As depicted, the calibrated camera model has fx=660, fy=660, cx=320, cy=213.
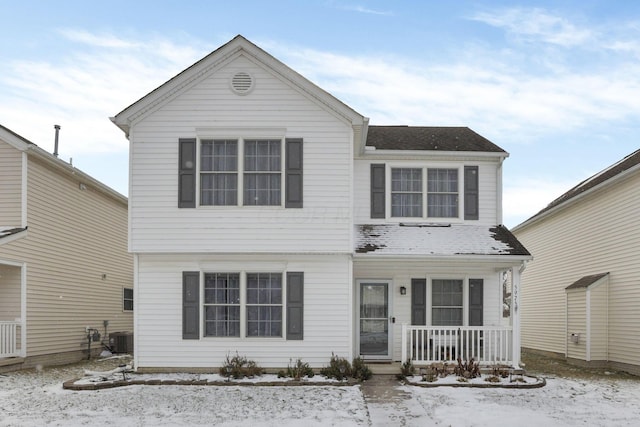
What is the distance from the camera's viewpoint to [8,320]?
16.9 m

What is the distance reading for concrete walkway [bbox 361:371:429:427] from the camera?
10.8 meters

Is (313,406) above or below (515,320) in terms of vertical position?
below

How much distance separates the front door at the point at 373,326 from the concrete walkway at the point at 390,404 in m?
1.99

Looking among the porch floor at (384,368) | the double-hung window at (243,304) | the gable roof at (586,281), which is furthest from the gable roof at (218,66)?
the gable roof at (586,281)

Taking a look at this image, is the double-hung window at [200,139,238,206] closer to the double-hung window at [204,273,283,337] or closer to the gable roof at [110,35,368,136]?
the gable roof at [110,35,368,136]

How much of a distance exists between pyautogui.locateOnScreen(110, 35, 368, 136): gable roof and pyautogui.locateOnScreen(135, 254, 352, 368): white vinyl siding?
10.8ft

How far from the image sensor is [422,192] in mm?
17172

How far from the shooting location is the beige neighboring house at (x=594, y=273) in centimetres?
1698

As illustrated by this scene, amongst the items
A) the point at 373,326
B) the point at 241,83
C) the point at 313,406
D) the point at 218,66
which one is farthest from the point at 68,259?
the point at 313,406

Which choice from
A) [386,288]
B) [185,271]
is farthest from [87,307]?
[386,288]

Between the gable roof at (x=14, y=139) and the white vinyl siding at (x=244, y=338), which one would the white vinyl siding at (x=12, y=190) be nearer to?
the gable roof at (x=14, y=139)

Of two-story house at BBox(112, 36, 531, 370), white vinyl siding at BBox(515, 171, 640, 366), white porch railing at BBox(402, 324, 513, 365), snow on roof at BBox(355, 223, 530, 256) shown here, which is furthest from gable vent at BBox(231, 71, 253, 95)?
white vinyl siding at BBox(515, 171, 640, 366)

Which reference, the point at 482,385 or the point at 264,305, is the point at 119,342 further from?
the point at 482,385

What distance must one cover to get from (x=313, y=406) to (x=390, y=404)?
4.63ft
